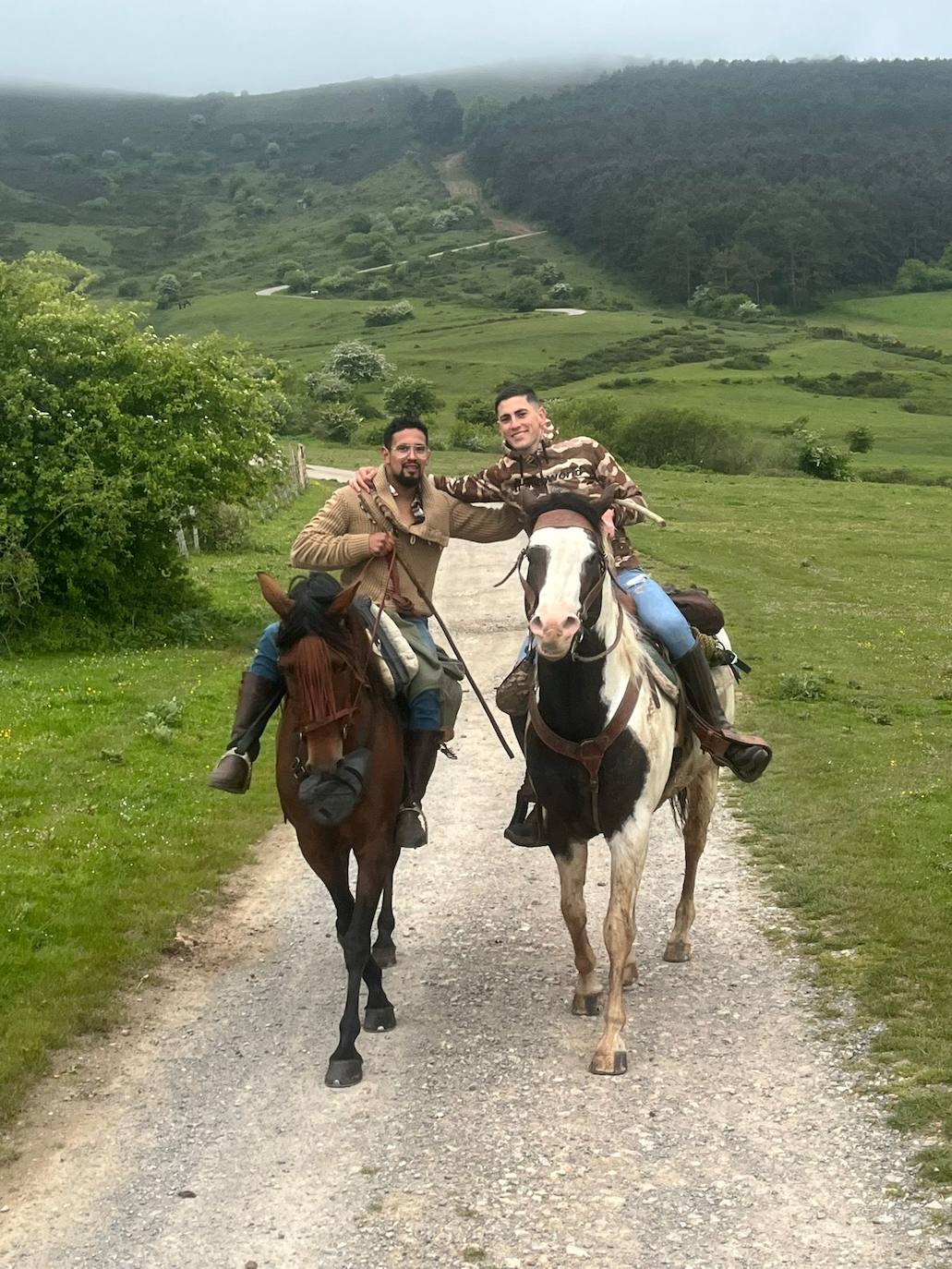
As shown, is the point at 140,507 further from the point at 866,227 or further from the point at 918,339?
the point at 866,227

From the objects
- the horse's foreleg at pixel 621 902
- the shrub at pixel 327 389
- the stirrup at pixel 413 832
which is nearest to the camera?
the horse's foreleg at pixel 621 902

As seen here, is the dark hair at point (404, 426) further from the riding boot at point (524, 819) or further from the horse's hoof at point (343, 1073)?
the horse's hoof at point (343, 1073)

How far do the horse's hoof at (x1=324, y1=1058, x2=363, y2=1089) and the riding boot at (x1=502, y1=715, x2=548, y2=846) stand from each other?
1.92 m

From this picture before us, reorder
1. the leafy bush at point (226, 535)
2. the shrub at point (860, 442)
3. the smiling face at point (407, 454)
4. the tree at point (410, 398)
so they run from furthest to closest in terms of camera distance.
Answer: the tree at point (410, 398) → the shrub at point (860, 442) → the leafy bush at point (226, 535) → the smiling face at point (407, 454)

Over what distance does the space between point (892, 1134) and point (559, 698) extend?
9.43 ft

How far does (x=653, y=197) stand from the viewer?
200 metres

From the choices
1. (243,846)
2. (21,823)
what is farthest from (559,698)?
(21,823)

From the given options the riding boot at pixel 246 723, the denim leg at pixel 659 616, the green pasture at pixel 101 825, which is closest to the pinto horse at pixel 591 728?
the denim leg at pixel 659 616

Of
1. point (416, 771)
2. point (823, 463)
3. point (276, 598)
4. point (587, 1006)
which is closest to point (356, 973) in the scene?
point (416, 771)

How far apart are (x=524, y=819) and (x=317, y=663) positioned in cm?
242

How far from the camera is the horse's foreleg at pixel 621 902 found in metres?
7.37

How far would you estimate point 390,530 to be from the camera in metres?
8.46

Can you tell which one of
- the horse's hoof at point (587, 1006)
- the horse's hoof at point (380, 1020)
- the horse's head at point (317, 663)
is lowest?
the horse's hoof at point (380, 1020)

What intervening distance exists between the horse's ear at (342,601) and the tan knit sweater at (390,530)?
1.10 m
